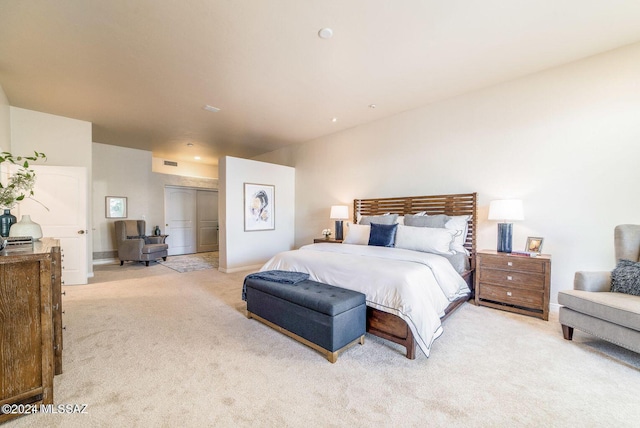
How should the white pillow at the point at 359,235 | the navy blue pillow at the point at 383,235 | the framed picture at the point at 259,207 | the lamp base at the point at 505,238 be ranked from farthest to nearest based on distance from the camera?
the framed picture at the point at 259,207, the white pillow at the point at 359,235, the navy blue pillow at the point at 383,235, the lamp base at the point at 505,238

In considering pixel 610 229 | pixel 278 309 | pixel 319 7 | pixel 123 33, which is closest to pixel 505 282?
pixel 610 229

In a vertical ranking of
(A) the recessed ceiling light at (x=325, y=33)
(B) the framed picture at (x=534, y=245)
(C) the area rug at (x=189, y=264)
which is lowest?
(C) the area rug at (x=189, y=264)

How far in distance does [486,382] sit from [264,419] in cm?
158

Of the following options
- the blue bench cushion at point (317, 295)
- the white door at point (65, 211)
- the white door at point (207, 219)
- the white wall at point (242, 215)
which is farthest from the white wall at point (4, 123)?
the blue bench cushion at point (317, 295)

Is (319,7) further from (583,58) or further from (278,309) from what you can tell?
(583,58)

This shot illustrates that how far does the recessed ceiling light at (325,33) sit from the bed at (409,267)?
7.57 feet

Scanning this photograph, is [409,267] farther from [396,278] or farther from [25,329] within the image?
[25,329]

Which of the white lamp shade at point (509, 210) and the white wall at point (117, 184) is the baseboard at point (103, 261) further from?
the white lamp shade at point (509, 210)

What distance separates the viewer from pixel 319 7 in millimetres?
2213

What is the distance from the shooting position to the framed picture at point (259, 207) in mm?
5785

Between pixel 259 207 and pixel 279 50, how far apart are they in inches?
146

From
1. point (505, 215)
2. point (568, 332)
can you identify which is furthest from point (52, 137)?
point (568, 332)

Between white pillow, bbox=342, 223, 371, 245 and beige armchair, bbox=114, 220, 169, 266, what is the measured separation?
15.7ft

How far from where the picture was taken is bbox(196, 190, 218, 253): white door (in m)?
8.54
